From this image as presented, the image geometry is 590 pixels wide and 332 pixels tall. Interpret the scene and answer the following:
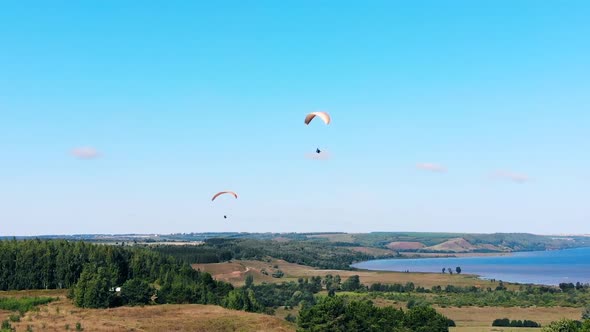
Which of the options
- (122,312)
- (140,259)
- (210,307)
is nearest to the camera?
(122,312)

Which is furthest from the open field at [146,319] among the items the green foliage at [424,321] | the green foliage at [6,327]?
the green foliage at [424,321]

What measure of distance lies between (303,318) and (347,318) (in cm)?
691

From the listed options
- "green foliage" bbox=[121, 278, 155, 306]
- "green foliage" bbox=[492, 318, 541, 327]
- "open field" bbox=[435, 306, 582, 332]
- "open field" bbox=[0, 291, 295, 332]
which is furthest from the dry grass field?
"open field" bbox=[435, 306, 582, 332]

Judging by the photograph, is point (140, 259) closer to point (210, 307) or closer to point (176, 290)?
point (176, 290)

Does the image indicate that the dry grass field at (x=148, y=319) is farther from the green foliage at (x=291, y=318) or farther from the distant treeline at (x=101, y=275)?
the green foliage at (x=291, y=318)

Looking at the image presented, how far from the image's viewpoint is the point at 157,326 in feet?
280

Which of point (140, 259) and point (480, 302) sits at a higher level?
point (140, 259)

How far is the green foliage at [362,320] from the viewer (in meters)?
83.8

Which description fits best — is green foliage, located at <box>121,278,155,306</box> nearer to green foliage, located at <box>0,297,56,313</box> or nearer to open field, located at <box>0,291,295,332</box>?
open field, located at <box>0,291,295,332</box>

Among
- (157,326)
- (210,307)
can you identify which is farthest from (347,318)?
(210,307)

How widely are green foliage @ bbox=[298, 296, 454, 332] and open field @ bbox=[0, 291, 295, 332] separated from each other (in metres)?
6.49

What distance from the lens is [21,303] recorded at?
341 ft

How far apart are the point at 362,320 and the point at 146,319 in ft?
120

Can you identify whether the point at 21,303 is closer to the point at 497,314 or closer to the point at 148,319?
the point at 148,319
